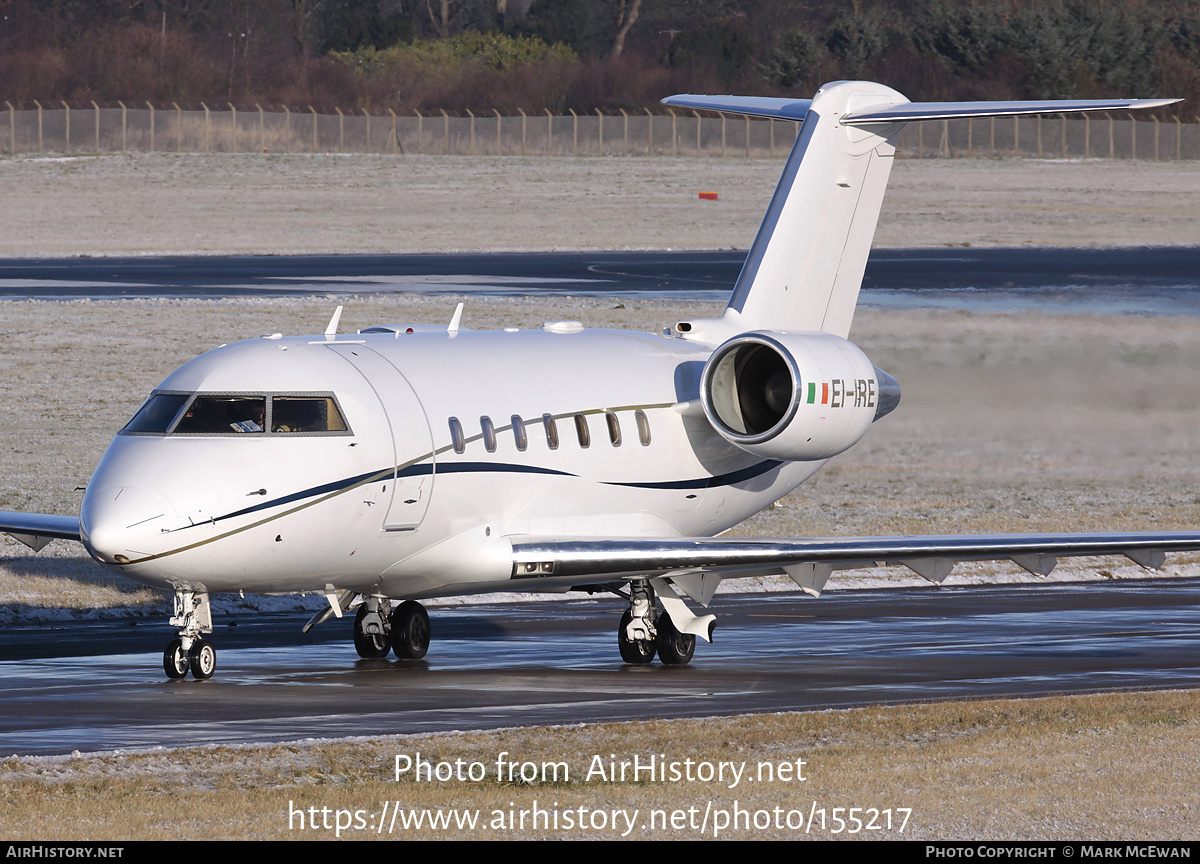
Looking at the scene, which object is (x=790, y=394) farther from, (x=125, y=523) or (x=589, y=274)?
(x=589, y=274)

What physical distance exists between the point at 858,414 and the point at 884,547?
2851 mm

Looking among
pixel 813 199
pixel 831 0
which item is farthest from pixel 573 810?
pixel 831 0

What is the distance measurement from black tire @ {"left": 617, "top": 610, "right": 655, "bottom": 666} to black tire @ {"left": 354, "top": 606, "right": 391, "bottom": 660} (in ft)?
8.49

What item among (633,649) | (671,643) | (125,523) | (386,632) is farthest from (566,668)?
(125,523)

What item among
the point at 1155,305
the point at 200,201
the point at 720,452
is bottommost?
the point at 200,201

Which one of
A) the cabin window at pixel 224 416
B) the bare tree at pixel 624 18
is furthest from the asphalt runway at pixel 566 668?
the bare tree at pixel 624 18

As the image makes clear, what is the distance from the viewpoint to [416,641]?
2169 cm

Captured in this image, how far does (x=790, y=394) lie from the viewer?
22.4 m

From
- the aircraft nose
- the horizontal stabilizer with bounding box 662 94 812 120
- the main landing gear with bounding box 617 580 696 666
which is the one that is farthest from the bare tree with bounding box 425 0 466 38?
the aircraft nose

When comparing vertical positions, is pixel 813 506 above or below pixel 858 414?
below

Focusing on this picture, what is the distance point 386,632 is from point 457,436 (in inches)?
113

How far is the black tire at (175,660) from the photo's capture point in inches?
747

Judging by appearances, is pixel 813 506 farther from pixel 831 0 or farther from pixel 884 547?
pixel 831 0

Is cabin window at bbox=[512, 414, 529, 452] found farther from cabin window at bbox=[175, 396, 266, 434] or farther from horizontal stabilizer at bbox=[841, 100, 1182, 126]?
horizontal stabilizer at bbox=[841, 100, 1182, 126]
